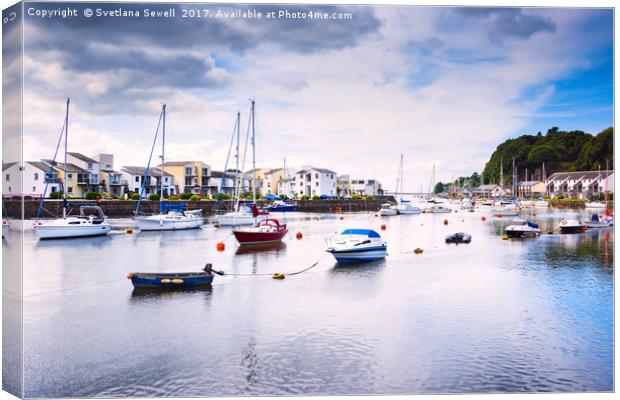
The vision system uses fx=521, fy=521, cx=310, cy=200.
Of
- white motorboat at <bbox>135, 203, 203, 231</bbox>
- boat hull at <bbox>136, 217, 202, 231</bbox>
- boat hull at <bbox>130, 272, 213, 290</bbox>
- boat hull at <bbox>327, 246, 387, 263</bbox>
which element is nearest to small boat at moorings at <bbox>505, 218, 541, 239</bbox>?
boat hull at <bbox>327, 246, 387, 263</bbox>

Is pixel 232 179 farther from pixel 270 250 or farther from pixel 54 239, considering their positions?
pixel 270 250

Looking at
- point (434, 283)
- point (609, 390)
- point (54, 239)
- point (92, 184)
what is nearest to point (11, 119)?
point (609, 390)

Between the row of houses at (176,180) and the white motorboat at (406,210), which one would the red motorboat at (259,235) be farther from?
the white motorboat at (406,210)

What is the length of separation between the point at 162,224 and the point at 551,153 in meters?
27.1

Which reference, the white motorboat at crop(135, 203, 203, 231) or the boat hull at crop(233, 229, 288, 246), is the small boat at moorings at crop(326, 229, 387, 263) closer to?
the boat hull at crop(233, 229, 288, 246)

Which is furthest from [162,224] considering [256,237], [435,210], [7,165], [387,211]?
[435,210]

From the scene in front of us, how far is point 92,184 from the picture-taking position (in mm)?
62375

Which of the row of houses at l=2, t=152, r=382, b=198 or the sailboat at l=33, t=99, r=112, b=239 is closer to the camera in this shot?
the sailboat at l=33, t=99, r=112, b=239

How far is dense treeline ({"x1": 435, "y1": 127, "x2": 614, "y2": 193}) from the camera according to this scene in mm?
16139

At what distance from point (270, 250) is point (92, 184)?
42671 millimetres

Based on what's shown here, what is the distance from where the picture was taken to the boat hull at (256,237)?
2889 cm

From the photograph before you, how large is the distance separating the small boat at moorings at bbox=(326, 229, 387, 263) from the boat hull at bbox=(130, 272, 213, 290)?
705cm

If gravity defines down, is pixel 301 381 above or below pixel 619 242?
below

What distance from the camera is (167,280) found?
15.9 metres
